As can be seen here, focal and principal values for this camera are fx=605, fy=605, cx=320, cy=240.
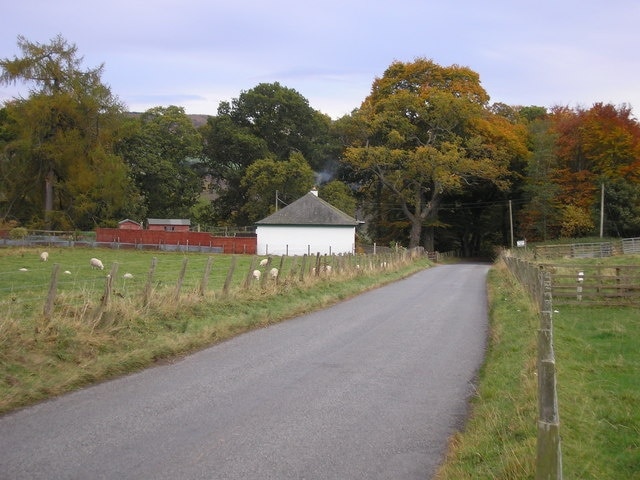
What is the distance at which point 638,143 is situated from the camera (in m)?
59.0

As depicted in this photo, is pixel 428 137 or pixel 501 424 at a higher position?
pixel 428 137

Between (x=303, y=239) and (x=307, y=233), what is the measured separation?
0.63m

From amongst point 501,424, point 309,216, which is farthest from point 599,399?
point 309,216

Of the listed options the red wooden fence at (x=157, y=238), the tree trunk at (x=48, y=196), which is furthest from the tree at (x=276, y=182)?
the tree trunk at (x=48, y=196)

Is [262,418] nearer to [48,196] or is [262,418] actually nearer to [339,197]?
[48,196]

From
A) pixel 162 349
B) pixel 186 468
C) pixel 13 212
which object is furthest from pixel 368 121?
pixel 186 468

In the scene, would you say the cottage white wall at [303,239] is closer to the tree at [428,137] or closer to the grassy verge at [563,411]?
the tree at [428,137]

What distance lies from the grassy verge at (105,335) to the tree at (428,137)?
4638cm

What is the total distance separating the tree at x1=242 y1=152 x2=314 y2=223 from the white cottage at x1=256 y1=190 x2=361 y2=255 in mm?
11816

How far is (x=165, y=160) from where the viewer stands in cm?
7131

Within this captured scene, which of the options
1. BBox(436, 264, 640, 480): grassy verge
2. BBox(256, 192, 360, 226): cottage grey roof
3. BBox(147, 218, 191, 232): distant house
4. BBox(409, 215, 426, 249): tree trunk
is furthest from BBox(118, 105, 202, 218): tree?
BBox(436, 264, 640, 480): grassy verge

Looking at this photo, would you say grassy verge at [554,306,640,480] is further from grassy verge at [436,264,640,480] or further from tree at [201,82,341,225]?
tree at [201,82,341,225]

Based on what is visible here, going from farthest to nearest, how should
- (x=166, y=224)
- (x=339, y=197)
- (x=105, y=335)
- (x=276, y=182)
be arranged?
(x=339, y=197) < (x=166, y=224) < (x=276, y=182) < (x=105, y=335)

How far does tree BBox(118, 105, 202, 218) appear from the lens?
6969 centimetres
